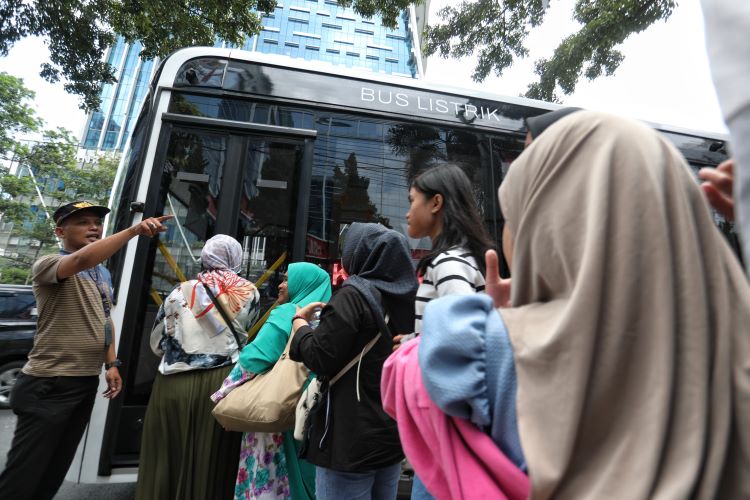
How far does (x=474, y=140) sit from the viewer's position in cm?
378

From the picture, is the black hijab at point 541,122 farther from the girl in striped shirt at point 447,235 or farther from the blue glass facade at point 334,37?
the blue glass facade at point 334,37

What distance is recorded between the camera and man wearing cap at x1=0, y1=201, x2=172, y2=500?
2.39 meters

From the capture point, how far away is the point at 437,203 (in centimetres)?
208

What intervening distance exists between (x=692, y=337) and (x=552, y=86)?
8.93 m

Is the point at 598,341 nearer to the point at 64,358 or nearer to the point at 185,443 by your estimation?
the point at 185,443

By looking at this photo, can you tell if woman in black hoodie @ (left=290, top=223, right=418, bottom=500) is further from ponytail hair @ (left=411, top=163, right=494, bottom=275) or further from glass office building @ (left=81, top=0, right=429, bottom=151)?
glass office building @ (left=81, top=0, right=429, bottom=151)

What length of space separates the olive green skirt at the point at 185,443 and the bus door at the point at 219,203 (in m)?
0.53

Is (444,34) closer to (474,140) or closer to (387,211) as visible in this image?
(474,140)

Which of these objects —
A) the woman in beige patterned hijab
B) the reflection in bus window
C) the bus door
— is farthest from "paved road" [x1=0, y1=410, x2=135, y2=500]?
the woman in beige patterned hijab

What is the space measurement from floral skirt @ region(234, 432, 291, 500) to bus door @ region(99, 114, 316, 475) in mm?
989

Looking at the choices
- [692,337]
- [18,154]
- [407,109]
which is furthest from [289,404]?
[18,154]

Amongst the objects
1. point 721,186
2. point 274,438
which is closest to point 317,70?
point 274,438

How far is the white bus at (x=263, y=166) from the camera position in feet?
9.69

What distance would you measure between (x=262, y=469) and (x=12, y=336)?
5820 mm
